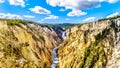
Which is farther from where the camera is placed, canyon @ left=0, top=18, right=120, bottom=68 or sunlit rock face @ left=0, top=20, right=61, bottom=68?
canyon @ left=0, top=18, right=120, bottom=68

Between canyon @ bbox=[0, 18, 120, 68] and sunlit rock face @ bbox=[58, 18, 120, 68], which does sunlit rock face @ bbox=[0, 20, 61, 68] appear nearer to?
canyon @ bbox=[0, 18, 120, 68]

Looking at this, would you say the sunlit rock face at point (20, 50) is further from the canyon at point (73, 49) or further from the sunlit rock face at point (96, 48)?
the sunlit rock face at point (96, 48)

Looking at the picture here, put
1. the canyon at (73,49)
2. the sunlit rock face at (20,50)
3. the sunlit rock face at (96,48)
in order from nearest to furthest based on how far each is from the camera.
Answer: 1. the sunlit rock face at (20,50)
2. the canyon at (73,49)
3. the sunlit rock face at (96,48)

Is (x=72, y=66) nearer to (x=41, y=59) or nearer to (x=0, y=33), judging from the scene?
(x=41, y=59)

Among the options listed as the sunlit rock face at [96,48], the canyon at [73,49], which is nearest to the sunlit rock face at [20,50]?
the canyon at [73,49]

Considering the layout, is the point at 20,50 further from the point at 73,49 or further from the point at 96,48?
the point at 96,48

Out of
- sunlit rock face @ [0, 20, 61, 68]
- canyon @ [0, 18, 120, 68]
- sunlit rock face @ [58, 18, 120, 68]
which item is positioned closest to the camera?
sunlit rock face @ [0, 20, 61, 68]

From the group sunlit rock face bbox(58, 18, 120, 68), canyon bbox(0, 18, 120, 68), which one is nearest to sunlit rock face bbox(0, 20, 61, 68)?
canyon bbox(0, 18, 120, 68)

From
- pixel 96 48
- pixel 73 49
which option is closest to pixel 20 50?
pixel 73 49

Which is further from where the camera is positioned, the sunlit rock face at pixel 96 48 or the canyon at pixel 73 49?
the sunlit rock face at pixel 96 48

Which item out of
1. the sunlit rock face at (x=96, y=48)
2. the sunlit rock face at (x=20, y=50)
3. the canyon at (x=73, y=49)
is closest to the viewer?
the sunlit rock face at (x=20, y=50)
